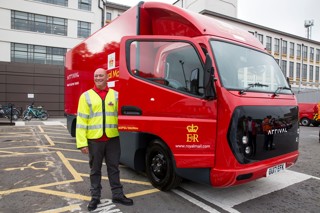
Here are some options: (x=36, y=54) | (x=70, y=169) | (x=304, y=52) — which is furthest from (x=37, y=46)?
(x=304, y=52)

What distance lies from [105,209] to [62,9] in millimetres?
26993

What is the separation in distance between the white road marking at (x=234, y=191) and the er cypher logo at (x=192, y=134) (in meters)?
1.01

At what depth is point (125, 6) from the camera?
36.5 metres

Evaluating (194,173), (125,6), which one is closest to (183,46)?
(194,173)

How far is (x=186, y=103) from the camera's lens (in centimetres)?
371

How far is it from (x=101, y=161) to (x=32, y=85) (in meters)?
23.1

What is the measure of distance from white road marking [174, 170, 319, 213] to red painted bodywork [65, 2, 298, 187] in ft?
1.99

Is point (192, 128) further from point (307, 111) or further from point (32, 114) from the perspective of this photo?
point (32, 114)

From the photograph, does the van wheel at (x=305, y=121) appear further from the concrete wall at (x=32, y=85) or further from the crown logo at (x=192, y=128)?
the concrete wall at (x=32, y=85)

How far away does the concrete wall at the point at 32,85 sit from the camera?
2306 cm

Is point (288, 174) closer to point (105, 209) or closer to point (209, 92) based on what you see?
point (209, 92)

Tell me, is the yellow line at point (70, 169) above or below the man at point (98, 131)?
below

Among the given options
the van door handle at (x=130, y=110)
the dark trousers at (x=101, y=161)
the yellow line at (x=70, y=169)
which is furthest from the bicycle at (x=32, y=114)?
the dark trousers at (x=101, y=161)

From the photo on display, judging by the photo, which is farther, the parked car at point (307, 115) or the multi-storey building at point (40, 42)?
the multi-storey building at point (40, 42)
